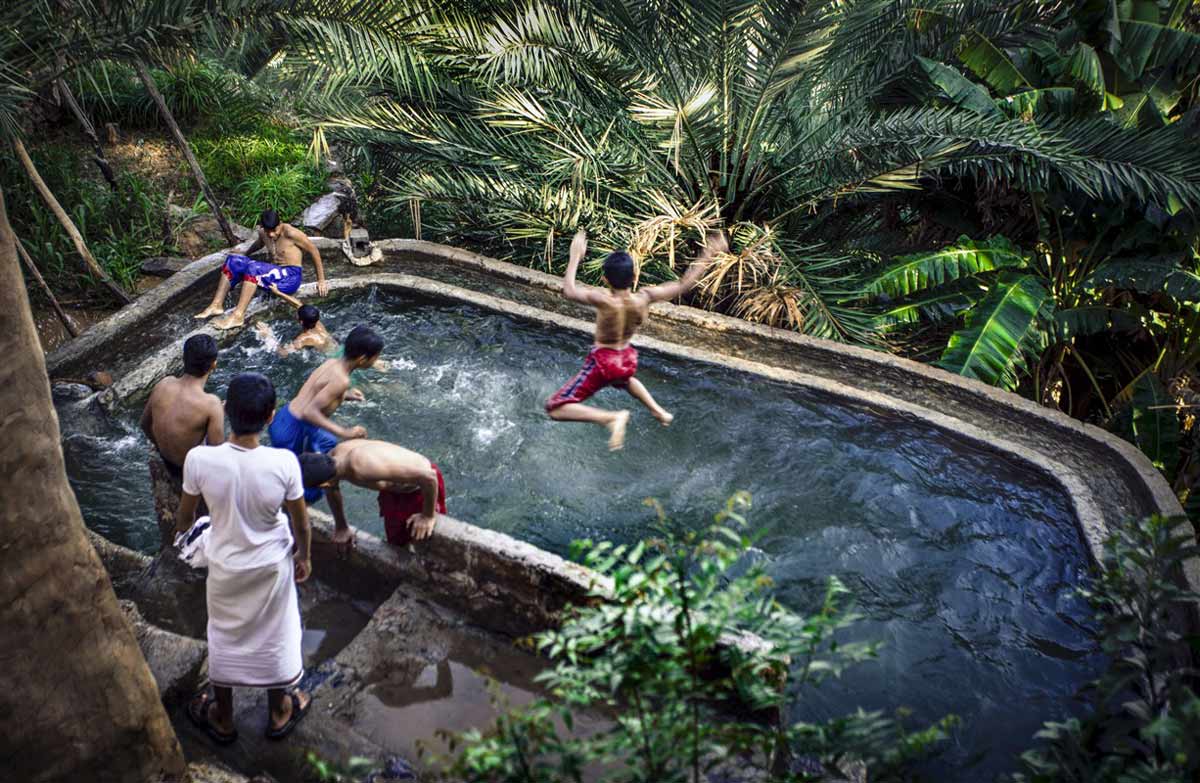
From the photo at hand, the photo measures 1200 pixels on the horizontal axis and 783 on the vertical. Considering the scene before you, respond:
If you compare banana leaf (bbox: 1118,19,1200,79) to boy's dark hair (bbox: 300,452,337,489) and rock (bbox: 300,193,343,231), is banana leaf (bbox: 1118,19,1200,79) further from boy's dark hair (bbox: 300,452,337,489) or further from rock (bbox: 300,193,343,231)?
rock (bbox: 300,193,343,231)

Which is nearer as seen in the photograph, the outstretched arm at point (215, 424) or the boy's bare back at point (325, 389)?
the outstretched arm at point (215, 424)

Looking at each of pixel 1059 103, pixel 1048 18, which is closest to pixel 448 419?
pixel 1059 103

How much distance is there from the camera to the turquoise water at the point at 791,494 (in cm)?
566

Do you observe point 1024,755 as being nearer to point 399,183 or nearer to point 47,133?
point 399,183

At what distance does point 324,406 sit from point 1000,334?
20.2ft

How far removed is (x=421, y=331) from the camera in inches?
351

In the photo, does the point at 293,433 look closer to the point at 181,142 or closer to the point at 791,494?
the point at 791,494

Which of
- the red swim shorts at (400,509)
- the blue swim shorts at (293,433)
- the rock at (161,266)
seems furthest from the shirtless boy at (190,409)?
the rock at (161,266)

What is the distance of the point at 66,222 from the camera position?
814 cm

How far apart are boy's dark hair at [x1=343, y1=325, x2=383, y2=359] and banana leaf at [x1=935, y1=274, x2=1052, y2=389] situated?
544 cm

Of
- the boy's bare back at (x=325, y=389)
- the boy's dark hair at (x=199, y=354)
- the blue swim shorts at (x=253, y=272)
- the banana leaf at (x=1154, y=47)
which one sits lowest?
the blue swim shorts at (x=253, y=272)

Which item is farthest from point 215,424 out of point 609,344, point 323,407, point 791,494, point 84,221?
point 84,221

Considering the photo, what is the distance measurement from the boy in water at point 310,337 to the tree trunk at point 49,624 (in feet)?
14.2

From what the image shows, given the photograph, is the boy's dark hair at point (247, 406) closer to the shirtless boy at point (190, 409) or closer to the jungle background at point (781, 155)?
the shirtless boy at point (190, 409)
